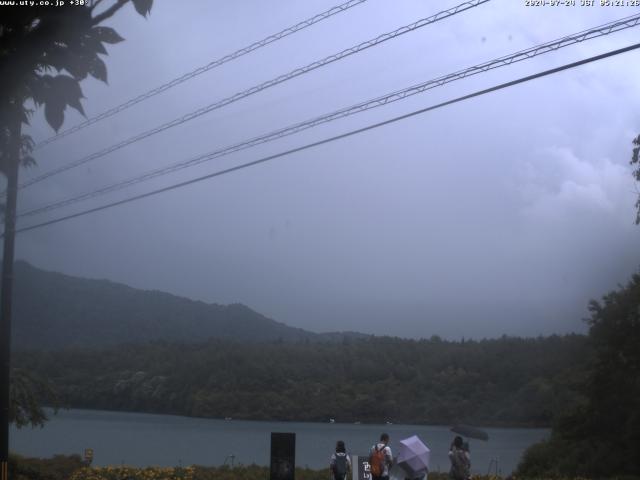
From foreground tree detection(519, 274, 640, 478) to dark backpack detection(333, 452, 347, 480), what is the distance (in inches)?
409

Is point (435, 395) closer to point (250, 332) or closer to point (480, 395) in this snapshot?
point (480, 395)

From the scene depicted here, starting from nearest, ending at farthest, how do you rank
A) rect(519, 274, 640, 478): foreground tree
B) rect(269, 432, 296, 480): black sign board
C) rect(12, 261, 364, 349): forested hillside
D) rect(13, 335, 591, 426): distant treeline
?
rect(269, 432, 296, 480): black sign board → rect(519, 274, 640, 478): foreground tree → rect(13, 335, 591, 426): distant treeline → rect(12, 261, 364, 349): forested hillside

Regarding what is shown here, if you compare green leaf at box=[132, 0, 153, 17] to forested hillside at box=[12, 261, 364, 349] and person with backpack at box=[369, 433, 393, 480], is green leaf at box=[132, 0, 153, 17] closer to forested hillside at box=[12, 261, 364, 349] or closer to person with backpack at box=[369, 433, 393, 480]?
person with backpack at box=[369, 433, 393, 480]

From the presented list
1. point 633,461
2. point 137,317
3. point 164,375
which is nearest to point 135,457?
point 164,375

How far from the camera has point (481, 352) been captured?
35.6 metres

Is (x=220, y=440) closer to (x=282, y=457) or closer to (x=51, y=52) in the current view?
(x=282, y=457)

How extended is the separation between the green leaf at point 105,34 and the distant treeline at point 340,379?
21833 millimetres

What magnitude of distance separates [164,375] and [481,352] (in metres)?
17.9

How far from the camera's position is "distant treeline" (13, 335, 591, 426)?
3228cm

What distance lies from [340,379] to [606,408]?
15622mm

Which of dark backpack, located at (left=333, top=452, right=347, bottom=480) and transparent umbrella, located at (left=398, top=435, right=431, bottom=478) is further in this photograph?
dark backpack, located at (left=333, top=452, right=347, bottom=480)

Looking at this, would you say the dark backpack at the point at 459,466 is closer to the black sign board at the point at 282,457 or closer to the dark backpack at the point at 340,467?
the black sign board at the point at 282,457

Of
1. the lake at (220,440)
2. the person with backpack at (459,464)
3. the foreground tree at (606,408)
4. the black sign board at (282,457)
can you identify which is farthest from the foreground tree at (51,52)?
the lake at (220,440)

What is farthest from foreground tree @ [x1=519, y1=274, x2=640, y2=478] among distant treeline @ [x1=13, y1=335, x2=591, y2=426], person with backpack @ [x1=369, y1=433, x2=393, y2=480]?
person with backpack @ [x1=369, y1=433, x2=393, y2=480]
